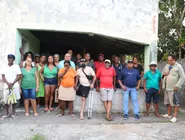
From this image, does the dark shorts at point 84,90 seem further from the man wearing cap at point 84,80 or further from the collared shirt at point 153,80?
the collared shirt at point 153,80

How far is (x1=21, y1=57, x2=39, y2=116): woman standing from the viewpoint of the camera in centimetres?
650

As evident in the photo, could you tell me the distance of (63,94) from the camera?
6500mm

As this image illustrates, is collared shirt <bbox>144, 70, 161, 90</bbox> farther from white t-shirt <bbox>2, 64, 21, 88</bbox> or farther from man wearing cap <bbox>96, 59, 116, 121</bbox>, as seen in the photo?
white t-shirt <bbox>2, 64, 21, 88</bbox>

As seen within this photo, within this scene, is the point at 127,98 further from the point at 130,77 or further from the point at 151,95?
the point at 151,95

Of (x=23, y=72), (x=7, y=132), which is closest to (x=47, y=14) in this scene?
(x=23, y=72)

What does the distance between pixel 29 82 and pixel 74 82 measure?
1300mm

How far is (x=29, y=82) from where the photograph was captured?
6.50 metres

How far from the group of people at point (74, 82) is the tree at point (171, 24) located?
8991mm

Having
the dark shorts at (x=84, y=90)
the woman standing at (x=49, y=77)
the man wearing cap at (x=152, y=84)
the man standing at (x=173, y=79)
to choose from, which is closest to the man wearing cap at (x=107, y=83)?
the dark shorts at (x=84, y=90)

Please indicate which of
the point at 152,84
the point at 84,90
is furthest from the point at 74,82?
the point at 152,84

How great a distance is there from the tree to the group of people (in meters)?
8.99

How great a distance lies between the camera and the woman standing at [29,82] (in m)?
6.50

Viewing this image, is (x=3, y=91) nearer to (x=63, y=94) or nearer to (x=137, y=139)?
(x=63, y=94)

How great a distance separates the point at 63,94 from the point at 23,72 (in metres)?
1.33
